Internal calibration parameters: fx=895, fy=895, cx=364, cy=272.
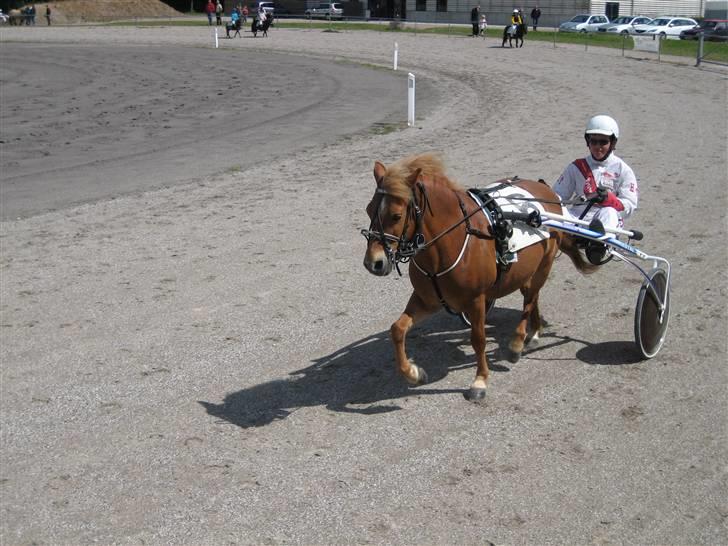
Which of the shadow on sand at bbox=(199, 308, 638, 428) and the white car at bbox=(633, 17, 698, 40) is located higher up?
the white car at bbox=(633, 17, 698, 40)

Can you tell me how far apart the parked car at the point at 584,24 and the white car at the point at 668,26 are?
3.39 m

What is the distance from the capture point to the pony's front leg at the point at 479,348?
631 centimetres

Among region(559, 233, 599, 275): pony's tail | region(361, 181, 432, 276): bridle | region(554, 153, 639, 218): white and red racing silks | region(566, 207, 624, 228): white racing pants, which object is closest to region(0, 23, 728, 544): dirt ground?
region(559, 233, 599, 275): pony's tail

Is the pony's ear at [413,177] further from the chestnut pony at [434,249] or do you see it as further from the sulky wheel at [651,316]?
the sulky wheel at [651,316]

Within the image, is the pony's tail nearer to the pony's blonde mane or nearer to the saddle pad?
the saddle pad

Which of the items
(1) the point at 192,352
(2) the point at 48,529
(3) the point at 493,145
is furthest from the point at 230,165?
(2) the point at 48,529

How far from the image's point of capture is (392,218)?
219 inches

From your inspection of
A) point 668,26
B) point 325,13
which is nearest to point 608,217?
point 668,26

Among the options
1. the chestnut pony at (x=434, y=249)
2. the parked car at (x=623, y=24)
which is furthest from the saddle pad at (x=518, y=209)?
the parked car at (x=623, y=24)

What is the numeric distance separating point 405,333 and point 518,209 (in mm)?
1307

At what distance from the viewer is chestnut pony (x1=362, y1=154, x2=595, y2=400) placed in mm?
5562

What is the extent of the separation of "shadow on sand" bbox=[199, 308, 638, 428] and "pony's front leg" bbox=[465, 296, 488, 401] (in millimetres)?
192

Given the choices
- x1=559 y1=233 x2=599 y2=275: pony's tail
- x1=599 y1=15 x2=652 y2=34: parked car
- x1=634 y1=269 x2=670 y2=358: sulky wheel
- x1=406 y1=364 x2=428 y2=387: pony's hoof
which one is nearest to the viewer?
x1=406 y1=364 x2=428 y2=387: pony's hoof

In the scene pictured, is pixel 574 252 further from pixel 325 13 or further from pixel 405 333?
pixel 325 13
